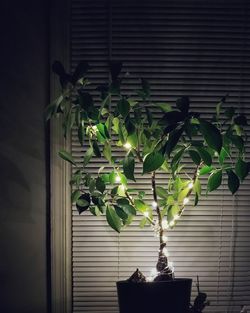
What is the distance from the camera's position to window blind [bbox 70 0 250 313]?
1746 millimetres

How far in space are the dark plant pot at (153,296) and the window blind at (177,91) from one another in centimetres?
46

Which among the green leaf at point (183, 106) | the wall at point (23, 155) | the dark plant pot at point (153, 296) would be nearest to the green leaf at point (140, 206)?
the dark plant pot at point (153, 296)

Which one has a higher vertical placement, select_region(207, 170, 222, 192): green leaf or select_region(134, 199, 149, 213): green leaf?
select_region(207, 170, 222, 192): green leaf

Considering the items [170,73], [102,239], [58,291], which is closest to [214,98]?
[170,73]

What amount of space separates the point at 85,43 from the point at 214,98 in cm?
77

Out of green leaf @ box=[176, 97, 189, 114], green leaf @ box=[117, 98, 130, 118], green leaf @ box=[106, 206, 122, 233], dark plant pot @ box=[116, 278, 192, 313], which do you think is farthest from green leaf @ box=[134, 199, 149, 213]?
green leaf @ box=[176, 97, 189, 114]

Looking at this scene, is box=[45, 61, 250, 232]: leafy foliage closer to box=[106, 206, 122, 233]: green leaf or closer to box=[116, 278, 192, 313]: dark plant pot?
box=[106, 206, 122, 233]: green leaf

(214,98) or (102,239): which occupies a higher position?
(214,98)

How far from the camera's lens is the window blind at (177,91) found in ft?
5.73

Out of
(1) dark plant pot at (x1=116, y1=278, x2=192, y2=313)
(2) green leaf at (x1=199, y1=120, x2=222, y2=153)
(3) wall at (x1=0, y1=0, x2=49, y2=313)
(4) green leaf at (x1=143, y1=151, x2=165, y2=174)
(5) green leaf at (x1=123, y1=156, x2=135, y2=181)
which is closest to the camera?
(2) green leaf at (x1=199, y1=120, x2=222, y2=153)

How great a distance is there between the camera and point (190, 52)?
1.76 metres

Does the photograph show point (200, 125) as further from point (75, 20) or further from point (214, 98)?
point (75, 20)

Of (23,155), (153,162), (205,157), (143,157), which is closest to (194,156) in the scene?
(205,157)

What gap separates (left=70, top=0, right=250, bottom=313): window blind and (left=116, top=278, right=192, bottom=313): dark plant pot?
0.46 metres
